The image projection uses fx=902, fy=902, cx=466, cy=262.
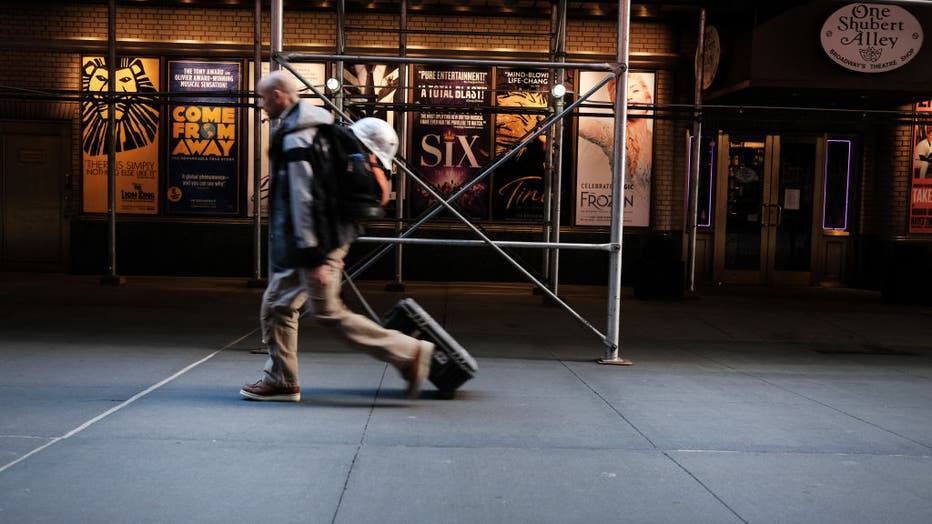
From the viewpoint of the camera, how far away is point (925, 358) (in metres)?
8.86

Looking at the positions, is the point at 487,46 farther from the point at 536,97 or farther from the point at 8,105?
the point at 8,105

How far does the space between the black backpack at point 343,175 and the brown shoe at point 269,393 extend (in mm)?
1242

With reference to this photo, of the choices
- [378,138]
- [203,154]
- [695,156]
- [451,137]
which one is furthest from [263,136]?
[378,138]

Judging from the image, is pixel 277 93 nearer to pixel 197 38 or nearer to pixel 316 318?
pixel 316 318

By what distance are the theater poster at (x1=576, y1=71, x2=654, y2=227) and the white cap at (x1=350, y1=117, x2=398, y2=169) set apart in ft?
30.7

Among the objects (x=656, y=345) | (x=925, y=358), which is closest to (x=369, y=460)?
(x=656, y=345)

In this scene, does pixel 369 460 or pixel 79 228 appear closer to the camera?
pixel 369 460

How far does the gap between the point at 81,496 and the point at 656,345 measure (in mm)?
6463

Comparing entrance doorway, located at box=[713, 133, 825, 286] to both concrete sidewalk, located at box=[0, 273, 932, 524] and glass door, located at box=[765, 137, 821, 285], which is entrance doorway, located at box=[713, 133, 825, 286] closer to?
glass door, located at box=[765, 137, 821, 285]

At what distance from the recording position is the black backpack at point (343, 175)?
5457 mm

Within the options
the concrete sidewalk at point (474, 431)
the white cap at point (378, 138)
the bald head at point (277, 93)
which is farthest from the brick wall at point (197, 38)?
the bald head at point (277, 93)

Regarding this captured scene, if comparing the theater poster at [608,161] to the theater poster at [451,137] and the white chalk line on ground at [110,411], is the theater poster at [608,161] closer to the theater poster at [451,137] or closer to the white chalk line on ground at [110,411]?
the theater poster at [451,137]

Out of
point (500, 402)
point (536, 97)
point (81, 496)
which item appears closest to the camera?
point (81, 496)

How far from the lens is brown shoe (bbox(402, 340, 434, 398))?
19.1ft
